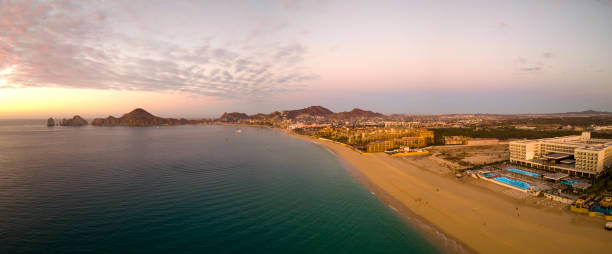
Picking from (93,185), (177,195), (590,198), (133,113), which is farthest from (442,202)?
(133,113)

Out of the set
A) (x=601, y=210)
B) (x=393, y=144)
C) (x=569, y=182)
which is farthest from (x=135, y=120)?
(x=601, y=210)

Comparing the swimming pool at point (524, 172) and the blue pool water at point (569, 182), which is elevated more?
the blue pool water at point (569, 182)

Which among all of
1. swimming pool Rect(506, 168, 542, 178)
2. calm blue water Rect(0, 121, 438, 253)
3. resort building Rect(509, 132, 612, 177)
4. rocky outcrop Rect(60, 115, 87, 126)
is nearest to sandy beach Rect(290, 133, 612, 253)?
calm blue water Rect(0, 121, 438, 253)

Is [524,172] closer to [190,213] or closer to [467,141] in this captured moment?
[467,141]

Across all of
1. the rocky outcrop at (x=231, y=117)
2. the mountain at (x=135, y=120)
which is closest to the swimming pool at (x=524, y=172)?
the mountain at (x=135, y=120)

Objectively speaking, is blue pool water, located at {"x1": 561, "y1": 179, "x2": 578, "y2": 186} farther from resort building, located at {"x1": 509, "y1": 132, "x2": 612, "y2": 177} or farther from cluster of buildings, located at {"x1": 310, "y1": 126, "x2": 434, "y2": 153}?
cluster of buildings, located at {"x1": 310, "y1": 126, "x2": 434, "y2": 153}

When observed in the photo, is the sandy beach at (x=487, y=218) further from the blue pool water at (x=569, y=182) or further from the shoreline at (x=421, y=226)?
the blue pool water at (x=569, y=182)
